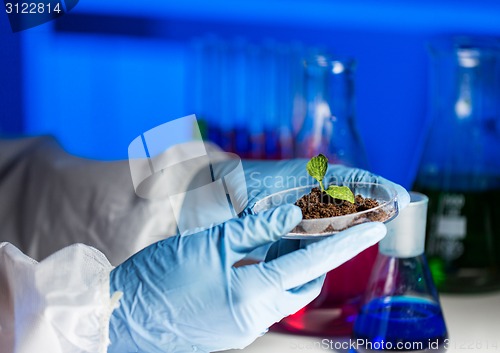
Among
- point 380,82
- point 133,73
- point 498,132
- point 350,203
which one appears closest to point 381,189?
point 350,203

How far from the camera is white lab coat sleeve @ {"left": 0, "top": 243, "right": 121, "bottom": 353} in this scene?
2.99 feet

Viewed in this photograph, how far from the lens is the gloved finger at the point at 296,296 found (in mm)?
905

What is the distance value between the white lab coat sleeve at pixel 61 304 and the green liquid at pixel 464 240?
2.11 ft

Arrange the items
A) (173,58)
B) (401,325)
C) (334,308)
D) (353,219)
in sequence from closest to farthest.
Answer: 1. (353,219)
2. (401,325)
3. (334,308)
4. (173,58)

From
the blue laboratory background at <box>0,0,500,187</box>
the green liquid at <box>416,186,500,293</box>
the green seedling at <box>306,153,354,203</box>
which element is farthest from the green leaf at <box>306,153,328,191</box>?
the blue laboratory background at <box>0,0,500,187</box>

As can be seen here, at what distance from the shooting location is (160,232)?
1310mm

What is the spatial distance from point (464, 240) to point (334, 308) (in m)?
0.33

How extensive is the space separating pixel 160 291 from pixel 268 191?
287 millimetres

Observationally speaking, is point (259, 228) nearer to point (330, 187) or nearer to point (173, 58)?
point (330, 187)

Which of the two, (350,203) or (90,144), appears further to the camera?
(90,144)

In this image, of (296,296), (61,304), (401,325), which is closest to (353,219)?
(296,296)

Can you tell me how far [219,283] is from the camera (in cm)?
89

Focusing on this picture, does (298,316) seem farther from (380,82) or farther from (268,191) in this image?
(380,82)

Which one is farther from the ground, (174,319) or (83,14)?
(83,14)
